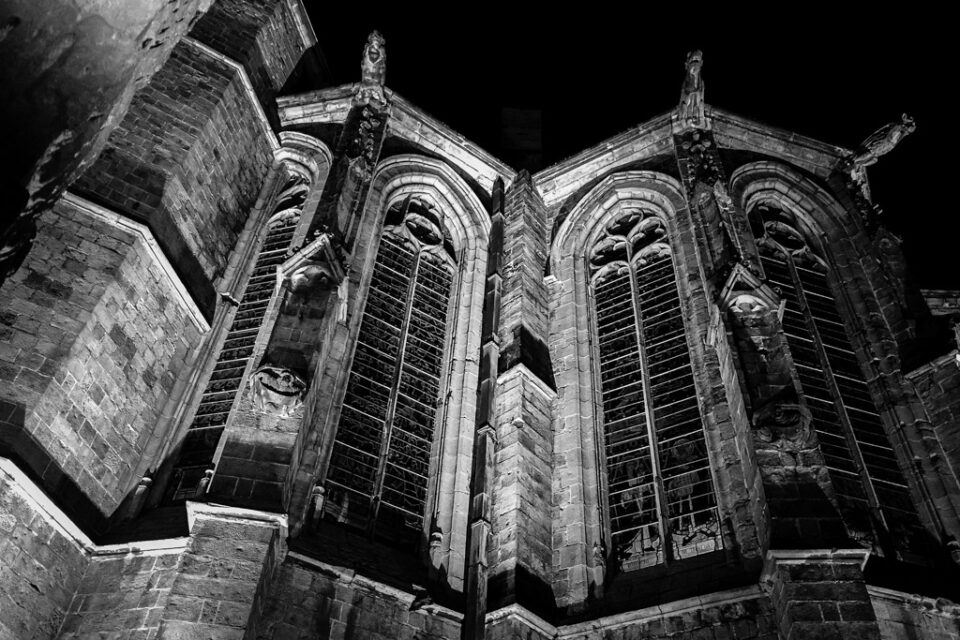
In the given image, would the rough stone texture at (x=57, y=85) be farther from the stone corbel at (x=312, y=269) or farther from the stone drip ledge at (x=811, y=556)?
the stone corbel at (x=312, y=269)

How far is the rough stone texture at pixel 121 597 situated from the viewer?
292 inches

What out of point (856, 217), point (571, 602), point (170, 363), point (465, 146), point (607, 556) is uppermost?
point (465, 146)

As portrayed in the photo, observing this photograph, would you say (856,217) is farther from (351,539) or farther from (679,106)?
(351,539)

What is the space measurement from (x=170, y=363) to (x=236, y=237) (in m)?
2.98

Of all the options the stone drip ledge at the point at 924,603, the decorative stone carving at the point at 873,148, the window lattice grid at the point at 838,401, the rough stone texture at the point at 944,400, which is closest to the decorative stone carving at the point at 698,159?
the window lattice grid at the point at 838,401

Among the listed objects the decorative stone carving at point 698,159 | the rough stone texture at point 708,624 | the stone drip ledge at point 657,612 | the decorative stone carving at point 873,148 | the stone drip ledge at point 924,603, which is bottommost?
the rough stone texture at point 708,624

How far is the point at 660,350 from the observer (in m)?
11.6

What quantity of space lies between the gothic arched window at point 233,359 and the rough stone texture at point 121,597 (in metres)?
1.26

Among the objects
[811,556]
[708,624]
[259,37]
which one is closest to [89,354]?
[708,624]

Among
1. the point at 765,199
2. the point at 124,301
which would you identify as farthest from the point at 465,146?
the point at 124,301

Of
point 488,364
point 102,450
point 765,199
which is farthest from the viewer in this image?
point 765,199

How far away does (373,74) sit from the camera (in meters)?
14.2

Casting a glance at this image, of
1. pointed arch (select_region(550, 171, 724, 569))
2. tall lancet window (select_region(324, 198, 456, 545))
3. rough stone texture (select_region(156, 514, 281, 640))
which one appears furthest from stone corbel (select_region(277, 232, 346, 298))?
pointed arch (select_region(550, 171, 724, 569))

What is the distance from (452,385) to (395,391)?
822 mm
